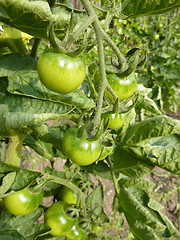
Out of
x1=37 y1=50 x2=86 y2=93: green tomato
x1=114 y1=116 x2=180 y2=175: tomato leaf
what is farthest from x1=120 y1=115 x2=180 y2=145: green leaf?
x1=37 y1=50 x2=86 y2=93: green tomato

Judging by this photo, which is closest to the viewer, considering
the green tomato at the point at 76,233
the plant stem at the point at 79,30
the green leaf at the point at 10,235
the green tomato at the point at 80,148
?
the plant stem at the point at 79,30

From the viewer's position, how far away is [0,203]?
747mm

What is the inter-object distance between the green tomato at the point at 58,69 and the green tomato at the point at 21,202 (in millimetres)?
415

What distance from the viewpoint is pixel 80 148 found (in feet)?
1.73

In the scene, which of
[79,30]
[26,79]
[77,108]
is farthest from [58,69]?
[77,108]

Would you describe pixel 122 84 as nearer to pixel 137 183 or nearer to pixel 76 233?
pixel 137 183

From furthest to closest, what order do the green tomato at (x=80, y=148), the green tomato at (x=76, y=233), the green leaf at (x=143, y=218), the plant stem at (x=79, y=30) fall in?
the green tomato at (x=76, y=233) < the green leaf at (x=143, y=218) < the green tomato at (x=80, y=148) < the plant stem at (x=79, y=30)

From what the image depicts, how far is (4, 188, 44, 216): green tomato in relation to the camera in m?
0.67

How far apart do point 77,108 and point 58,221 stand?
434 millimetres

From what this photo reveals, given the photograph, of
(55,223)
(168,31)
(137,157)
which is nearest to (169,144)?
(137,157)

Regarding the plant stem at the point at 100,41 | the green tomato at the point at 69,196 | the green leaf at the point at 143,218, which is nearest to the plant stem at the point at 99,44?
the plant stem at the point at 100,41

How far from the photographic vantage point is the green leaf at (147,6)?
0.53 meters

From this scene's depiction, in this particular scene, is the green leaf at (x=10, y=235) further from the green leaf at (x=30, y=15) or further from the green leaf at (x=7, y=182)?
the green leaf at (x=30, y=15)

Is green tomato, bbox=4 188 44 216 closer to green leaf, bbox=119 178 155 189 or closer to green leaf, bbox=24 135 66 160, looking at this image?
green leaf, bbox=24 135 66 160
